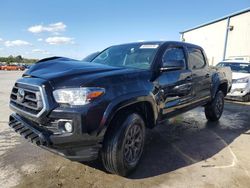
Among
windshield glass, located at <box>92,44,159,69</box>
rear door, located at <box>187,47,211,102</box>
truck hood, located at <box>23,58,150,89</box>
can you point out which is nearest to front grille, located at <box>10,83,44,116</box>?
truck hood, located at <box>23,58,150,89</box>

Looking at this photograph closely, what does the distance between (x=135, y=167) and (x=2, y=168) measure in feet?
6.14

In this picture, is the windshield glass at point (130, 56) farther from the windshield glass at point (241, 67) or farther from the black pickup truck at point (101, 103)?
the windshield glass at point (241, 67)

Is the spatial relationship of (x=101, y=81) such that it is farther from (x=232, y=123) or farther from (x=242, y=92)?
(x=242, y=92)

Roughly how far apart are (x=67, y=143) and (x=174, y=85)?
213 centimetres

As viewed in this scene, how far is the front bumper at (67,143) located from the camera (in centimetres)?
266

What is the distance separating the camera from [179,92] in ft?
14.0

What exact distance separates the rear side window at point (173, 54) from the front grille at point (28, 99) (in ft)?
6.78

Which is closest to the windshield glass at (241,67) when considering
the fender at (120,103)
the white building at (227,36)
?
the fender at (120,103)

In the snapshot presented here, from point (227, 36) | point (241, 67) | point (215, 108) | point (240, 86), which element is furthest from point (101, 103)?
point (227, 36)

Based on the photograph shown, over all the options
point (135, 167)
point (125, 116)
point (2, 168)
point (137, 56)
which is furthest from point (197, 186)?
Result: point (2, 168)

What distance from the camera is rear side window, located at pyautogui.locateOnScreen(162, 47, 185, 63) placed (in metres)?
4.10

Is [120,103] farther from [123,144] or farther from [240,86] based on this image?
[240,86]

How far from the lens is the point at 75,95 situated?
269 cm

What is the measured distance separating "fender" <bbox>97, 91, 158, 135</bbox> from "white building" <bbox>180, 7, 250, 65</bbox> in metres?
18.8
